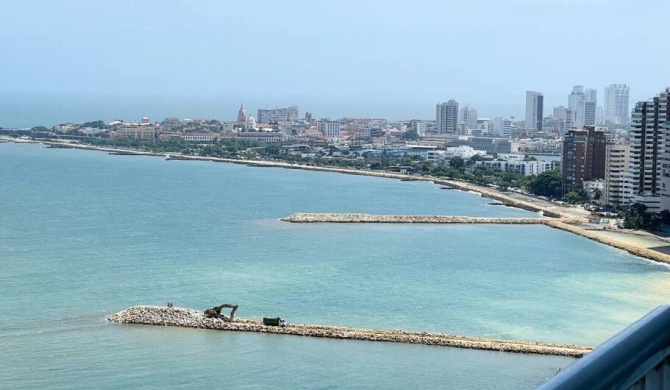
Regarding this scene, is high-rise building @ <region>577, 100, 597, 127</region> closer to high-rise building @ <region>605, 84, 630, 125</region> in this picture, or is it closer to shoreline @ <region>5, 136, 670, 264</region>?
high-rise building @ <region>605, 84, 630, 125</region>

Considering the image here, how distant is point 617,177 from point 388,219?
11.0 feet

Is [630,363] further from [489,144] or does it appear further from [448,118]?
[448,118]

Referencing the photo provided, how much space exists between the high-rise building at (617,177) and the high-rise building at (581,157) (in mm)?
1679

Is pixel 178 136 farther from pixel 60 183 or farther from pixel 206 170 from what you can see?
pixel 60 183

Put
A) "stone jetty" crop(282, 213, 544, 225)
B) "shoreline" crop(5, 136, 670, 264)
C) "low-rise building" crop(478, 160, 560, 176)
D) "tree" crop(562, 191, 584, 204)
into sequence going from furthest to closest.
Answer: "low-rise building" crop(478, 160, 560, 176) → "tree" crop(562, 191, 584, 204) → "stone jetty" crop(282, 213, 544, 225) → "shoreline" crop(5, 136, 670, 264)

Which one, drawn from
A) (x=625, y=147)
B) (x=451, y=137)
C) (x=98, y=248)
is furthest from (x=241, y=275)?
(x=451, y=137)

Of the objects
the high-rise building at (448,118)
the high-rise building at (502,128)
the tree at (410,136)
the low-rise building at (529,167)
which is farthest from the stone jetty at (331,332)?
the high-rise building at (502,128)

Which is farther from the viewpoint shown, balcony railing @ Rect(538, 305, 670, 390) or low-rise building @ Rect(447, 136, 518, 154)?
low-rise building @ Rect(447, 136, 518, 154)

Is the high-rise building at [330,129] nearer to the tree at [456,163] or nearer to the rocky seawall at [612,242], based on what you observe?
the tree at [456,163]

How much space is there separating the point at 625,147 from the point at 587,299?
7.11m

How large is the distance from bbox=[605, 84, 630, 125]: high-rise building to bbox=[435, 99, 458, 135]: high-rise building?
14.6 m

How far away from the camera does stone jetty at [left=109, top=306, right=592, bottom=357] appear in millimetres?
5312

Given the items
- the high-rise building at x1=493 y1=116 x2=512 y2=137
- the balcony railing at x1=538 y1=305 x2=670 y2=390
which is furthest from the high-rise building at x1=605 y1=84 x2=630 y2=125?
the balcony railing at x1=538 y1=305 x2=670 y2=390

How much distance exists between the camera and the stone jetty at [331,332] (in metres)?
5.31
